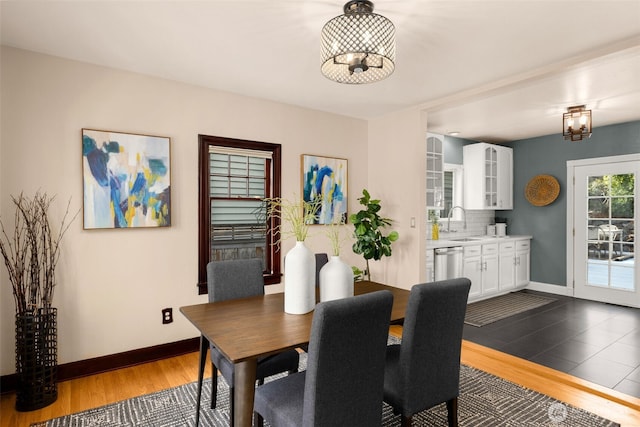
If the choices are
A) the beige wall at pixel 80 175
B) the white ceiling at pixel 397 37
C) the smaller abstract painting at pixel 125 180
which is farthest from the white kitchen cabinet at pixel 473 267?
the smaller abstract painting at pixel 125 180

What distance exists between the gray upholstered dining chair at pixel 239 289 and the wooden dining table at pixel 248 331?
15 cm

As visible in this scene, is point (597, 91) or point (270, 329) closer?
point (270, 329)

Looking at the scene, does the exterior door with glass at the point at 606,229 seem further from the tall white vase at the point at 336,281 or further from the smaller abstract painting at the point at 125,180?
the smaller abstract painting at the point at 125,180

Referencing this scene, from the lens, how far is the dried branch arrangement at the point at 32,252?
255 cm

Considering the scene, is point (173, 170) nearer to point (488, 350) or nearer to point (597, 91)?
point (488, 350)

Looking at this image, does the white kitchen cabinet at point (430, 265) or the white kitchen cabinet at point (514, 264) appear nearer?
the white kitchen cabinet at point (430, 265)

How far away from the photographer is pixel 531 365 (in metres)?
3.12

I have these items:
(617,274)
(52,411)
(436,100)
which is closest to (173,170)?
(52,411)

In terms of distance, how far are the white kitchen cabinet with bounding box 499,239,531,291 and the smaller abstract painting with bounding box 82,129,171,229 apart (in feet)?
16.0

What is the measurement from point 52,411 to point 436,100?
4.13 metres

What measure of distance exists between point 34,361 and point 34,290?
471 mm

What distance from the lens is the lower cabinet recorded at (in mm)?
5191

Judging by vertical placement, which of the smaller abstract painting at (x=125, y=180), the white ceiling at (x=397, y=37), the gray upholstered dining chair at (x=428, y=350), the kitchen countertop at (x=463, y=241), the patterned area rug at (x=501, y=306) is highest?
the white ceiling at (x=397, y=37)

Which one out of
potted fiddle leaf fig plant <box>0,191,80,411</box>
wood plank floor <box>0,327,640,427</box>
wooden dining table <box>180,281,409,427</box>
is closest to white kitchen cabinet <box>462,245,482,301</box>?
wood plank floor <box>0,327,640,427</box>
